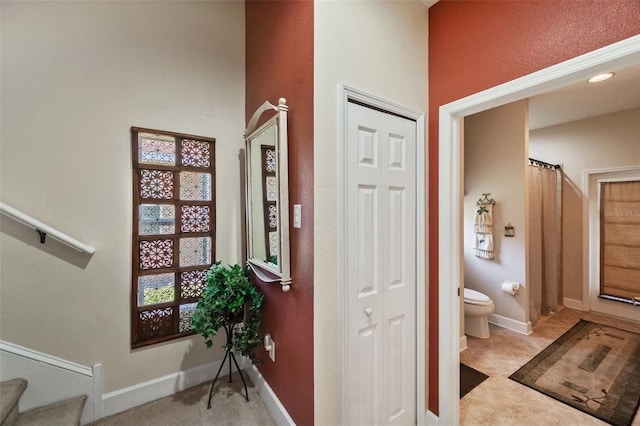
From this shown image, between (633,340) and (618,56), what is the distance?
3.58m

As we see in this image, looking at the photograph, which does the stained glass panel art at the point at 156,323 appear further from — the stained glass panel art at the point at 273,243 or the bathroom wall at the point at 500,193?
the bathroom wall at the point at 500,193

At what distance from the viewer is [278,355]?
5.45ft

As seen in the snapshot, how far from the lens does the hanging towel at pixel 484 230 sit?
326 cm

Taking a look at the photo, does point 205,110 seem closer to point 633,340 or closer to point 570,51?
point 570,51

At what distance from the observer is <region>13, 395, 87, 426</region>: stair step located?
145 centimetres

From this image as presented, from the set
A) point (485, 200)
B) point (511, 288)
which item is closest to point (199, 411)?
point (511, 288)

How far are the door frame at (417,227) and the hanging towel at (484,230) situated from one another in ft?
7.05

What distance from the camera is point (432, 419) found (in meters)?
1.64

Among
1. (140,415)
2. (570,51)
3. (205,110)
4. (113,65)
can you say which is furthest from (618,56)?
(140,415)

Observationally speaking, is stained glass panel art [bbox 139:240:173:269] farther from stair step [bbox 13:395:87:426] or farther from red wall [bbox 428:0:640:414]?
red wall [bbox 428:0:640:414]

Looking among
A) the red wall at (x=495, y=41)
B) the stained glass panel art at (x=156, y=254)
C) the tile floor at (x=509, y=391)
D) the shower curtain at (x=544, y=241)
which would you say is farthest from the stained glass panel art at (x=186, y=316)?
the shower curtain at (x=544, y=241)

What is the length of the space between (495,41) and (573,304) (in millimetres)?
4344

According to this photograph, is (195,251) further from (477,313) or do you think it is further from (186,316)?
(477,313)

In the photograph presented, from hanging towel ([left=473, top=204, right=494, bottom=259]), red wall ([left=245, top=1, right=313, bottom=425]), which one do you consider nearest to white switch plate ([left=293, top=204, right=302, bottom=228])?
red wall ([left=245, top=1, right=313, bottom=425])
